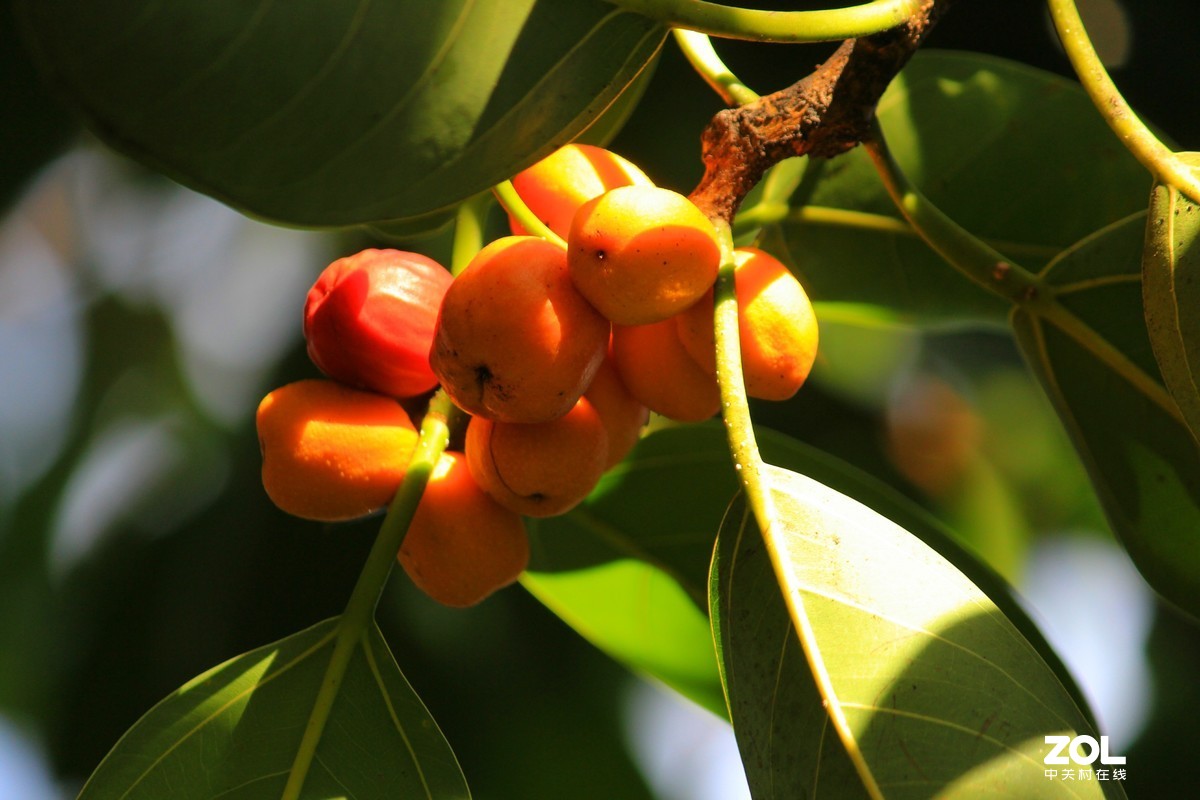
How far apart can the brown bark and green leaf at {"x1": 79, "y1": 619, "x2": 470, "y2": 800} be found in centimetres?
51

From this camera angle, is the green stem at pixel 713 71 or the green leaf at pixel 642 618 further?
the green leaf at pixel 642 618

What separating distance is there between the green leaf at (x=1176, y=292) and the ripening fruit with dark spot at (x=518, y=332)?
414 mm

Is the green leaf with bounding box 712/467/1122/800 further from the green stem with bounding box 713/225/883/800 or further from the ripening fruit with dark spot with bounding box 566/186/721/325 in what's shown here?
the ripening fruit with dark spot with bounding box 566/186/721/325

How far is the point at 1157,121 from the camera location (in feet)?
5.63

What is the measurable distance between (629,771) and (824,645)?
111 centimetres

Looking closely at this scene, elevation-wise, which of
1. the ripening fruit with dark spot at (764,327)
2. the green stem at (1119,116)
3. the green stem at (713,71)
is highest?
the green stem at (1119,116)

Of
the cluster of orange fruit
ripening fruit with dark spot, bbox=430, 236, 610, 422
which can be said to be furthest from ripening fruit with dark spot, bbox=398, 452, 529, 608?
ripening fruit with dark spot, bbox=430, 236, 610, 422

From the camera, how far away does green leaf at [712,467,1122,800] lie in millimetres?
795

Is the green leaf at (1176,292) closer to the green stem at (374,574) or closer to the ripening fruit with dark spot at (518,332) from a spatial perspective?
the ripening fruit with dark spot at (518,332)

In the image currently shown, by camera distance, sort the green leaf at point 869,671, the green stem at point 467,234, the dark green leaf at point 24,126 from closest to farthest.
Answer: the green leaf at point 869,671
the green stem at point 467,234
the dark green leaf at point 24,126

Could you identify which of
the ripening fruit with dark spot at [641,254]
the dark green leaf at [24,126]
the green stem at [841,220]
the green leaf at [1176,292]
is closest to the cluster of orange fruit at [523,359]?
the ripening fruit with dark spot at [641,254]

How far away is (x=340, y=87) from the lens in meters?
0.70

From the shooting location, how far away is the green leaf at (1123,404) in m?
1.11

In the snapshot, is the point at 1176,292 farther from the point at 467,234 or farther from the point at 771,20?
the point at 467,234
